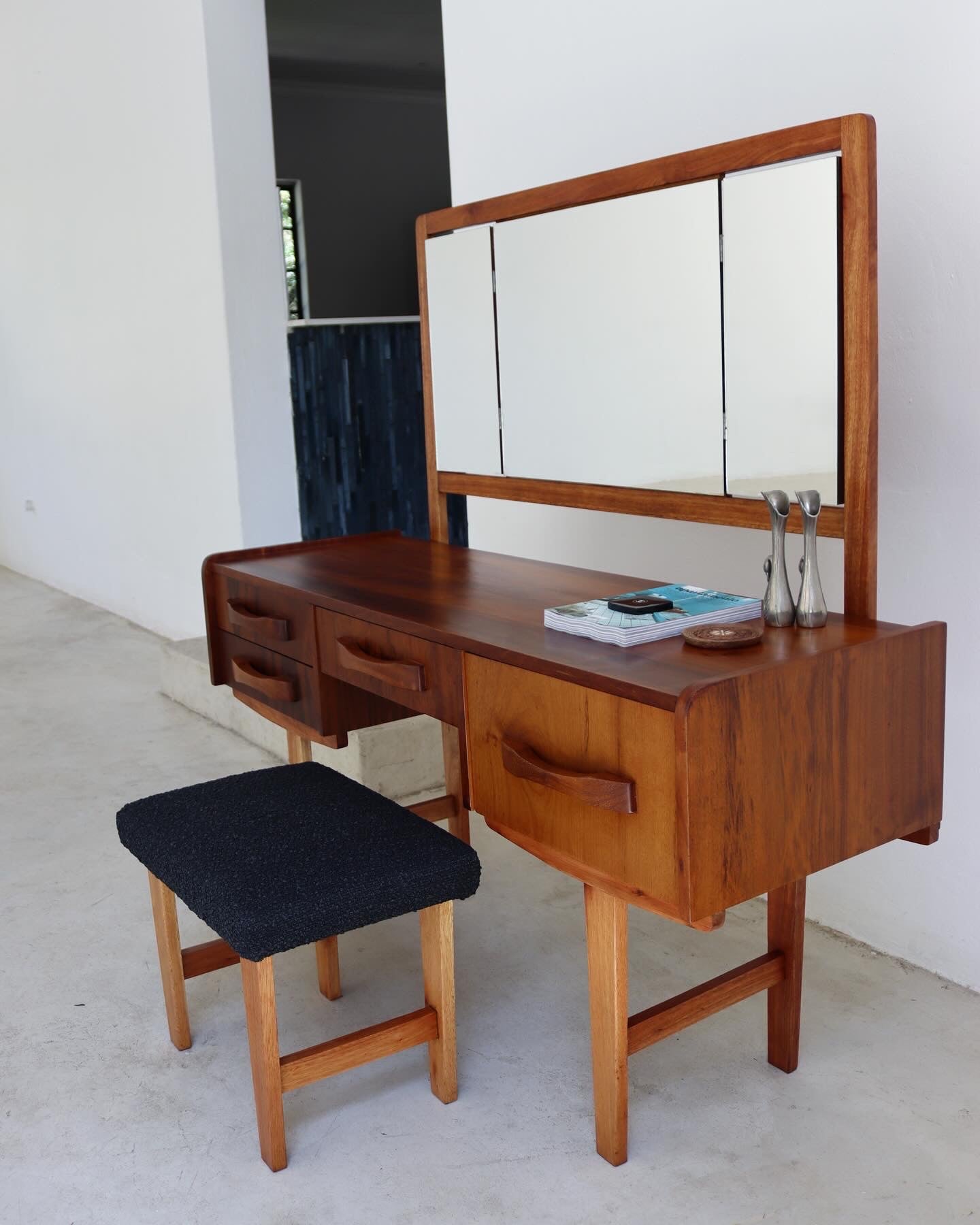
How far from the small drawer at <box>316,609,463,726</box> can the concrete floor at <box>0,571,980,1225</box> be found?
0.64m

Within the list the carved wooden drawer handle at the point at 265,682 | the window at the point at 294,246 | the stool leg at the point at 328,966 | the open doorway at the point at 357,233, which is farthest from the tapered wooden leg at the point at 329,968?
the window at the point at 294,246

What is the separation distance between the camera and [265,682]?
2268mm

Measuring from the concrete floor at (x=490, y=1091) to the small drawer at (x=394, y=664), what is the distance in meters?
0.64

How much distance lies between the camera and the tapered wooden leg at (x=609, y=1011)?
1.73 m

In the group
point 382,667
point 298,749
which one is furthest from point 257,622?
point 382,667

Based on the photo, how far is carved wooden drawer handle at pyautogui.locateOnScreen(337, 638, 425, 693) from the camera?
1865 mm

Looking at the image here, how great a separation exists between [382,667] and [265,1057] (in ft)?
1.91

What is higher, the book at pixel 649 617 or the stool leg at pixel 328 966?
the book at pixel 649 617

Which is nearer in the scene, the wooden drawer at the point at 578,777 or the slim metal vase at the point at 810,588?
the wooden drawer at the point at 578,777

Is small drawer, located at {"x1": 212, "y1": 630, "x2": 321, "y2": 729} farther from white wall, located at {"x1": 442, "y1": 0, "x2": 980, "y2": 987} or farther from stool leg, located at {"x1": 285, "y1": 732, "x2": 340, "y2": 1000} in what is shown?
white wall, located at {"x1": 442, "y1": 0, "x2": 980, "y2": 987}

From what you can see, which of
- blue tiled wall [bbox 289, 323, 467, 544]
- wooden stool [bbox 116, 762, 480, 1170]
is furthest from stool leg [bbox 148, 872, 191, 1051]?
blue tiled wall [bbox 289, 323, 467, 544]

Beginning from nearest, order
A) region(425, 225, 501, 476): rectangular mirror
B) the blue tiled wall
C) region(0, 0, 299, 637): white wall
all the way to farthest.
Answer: region(425, 225, 501, 476): rectangular mirror
region(0, 0, 299, 637): white wall
the blue tiled wall

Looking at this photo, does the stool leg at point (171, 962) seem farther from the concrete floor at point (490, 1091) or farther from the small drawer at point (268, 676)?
the small drawer at point (268, 676)

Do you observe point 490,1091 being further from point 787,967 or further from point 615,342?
point 615,342
